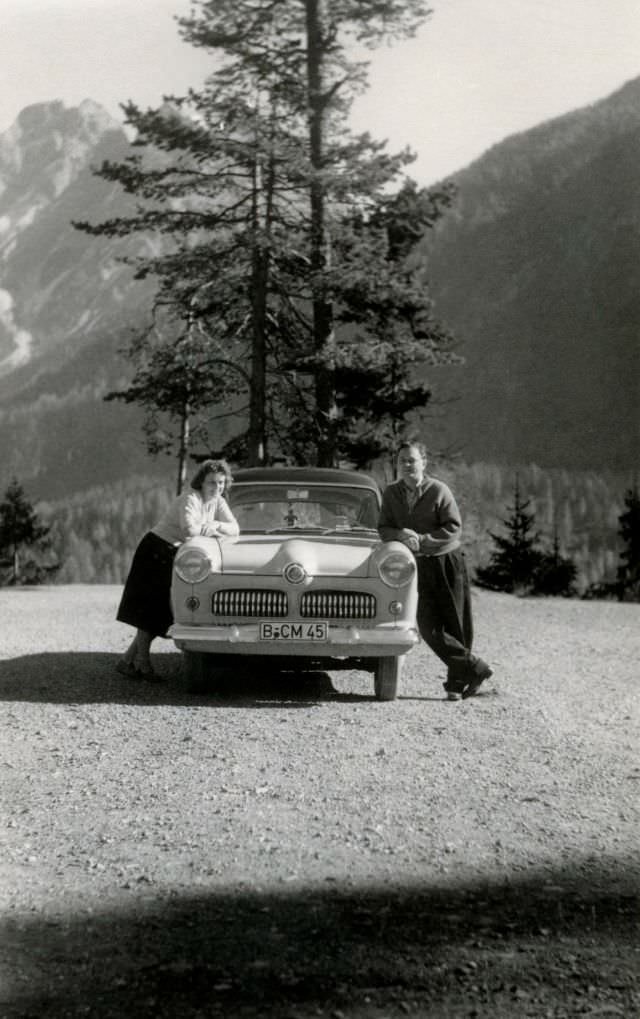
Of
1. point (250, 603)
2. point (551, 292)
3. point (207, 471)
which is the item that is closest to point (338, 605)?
point (250, 603)

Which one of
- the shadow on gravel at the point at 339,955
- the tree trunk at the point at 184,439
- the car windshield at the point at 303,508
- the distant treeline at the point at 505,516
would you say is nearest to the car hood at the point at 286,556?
the car windshield at the point at 303,508

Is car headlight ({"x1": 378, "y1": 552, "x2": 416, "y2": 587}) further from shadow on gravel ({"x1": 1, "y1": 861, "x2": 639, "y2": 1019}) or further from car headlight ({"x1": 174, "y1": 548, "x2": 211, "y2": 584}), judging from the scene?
shadow on gravel ({"x1": 1, "y1": 861, "x2": 639, "y2": 1019})

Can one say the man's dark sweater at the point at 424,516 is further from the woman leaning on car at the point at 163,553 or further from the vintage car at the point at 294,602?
the woman leaning on car at the point at 163,553

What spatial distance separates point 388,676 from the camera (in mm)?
7305

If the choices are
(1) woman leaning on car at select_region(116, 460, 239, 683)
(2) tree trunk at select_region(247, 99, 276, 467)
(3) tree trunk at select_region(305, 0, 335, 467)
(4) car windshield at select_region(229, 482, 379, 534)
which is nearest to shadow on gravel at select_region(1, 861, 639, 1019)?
(1) woman leaning on car at select_region(116, 460, 239, 683)

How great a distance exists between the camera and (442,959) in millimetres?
2963

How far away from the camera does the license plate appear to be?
22.8 ft

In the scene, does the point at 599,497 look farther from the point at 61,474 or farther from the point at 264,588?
the point at 264,588

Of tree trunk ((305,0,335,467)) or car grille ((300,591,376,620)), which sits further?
tree trunk ((305,0,335,467))

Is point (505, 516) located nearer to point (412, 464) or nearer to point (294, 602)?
point (412, 464)

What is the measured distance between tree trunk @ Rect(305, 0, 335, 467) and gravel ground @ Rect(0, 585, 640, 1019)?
47.0 feet

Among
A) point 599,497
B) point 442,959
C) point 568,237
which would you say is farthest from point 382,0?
point 568,237

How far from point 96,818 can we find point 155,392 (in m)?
18.6

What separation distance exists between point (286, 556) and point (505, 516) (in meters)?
98.6
